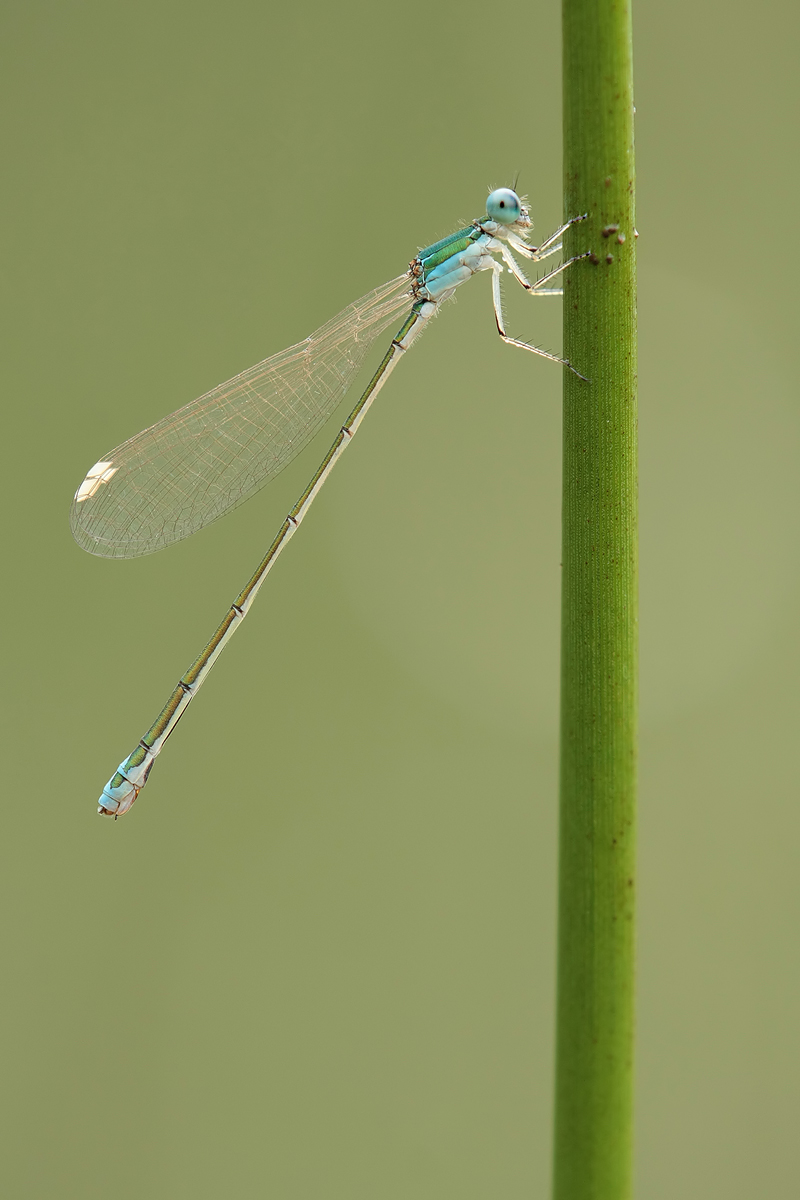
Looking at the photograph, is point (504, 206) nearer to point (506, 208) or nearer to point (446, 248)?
point (506, 208)

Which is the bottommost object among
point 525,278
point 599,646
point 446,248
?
point 599,646

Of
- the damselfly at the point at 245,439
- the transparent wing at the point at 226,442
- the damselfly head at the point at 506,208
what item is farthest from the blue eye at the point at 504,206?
the transparent wing at the point at 226,442

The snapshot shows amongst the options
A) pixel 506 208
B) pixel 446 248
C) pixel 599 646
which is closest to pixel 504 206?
pixel 506 208

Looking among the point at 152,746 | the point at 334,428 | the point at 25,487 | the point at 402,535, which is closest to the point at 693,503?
the point at 402,535

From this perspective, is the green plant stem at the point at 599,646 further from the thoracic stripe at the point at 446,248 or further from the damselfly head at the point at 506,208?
the thoracic stripe at the point at 446,248

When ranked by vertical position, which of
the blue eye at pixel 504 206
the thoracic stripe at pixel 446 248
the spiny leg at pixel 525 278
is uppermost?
the thoracic stripe at pixel 446 248

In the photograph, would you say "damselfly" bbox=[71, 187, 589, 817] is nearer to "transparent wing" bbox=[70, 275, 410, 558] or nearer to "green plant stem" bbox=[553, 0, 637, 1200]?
"transparent wing" bbox=[70, 275, 410, 558]
